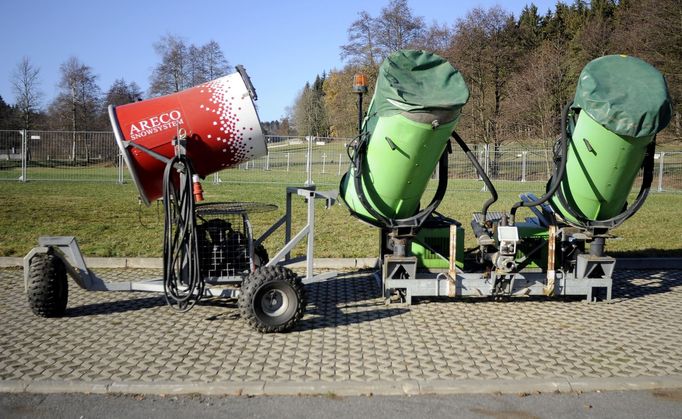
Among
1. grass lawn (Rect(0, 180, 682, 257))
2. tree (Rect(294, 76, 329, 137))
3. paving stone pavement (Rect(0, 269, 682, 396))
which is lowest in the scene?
paving stone pavement (Rect(0, 269, 682, 396))

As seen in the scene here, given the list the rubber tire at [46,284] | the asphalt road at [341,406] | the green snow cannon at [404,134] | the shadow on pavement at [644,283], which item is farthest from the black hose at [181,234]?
the shadow on pavement at [644,283]

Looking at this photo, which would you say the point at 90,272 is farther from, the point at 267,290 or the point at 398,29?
the point at 398,29

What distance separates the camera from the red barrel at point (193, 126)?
619 centimetres

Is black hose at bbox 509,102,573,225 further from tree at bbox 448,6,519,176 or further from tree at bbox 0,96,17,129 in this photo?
tree at bbox 0,96,17,129

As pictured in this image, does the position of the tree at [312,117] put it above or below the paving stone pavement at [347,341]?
above

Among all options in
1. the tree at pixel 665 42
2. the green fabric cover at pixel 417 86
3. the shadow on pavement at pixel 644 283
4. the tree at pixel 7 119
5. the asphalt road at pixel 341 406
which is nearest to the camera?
the asphalt road at pixel 341 406

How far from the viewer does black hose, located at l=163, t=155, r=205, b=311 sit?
237 inches

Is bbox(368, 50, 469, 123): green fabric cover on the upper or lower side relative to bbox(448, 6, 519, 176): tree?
lower

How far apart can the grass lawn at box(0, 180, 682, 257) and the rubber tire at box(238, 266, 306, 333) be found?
1739 millimetres

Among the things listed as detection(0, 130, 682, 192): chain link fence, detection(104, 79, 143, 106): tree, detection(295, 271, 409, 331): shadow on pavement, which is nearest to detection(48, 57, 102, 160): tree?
detection(104, 79, 143, 106): tree

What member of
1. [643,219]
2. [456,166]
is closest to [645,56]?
[456,166]

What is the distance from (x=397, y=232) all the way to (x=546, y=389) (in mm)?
2905

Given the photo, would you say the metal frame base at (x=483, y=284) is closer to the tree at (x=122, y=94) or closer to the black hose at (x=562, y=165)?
the black hose at (x=562, y=165)

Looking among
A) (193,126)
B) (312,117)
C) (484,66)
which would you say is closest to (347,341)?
(193,126)
